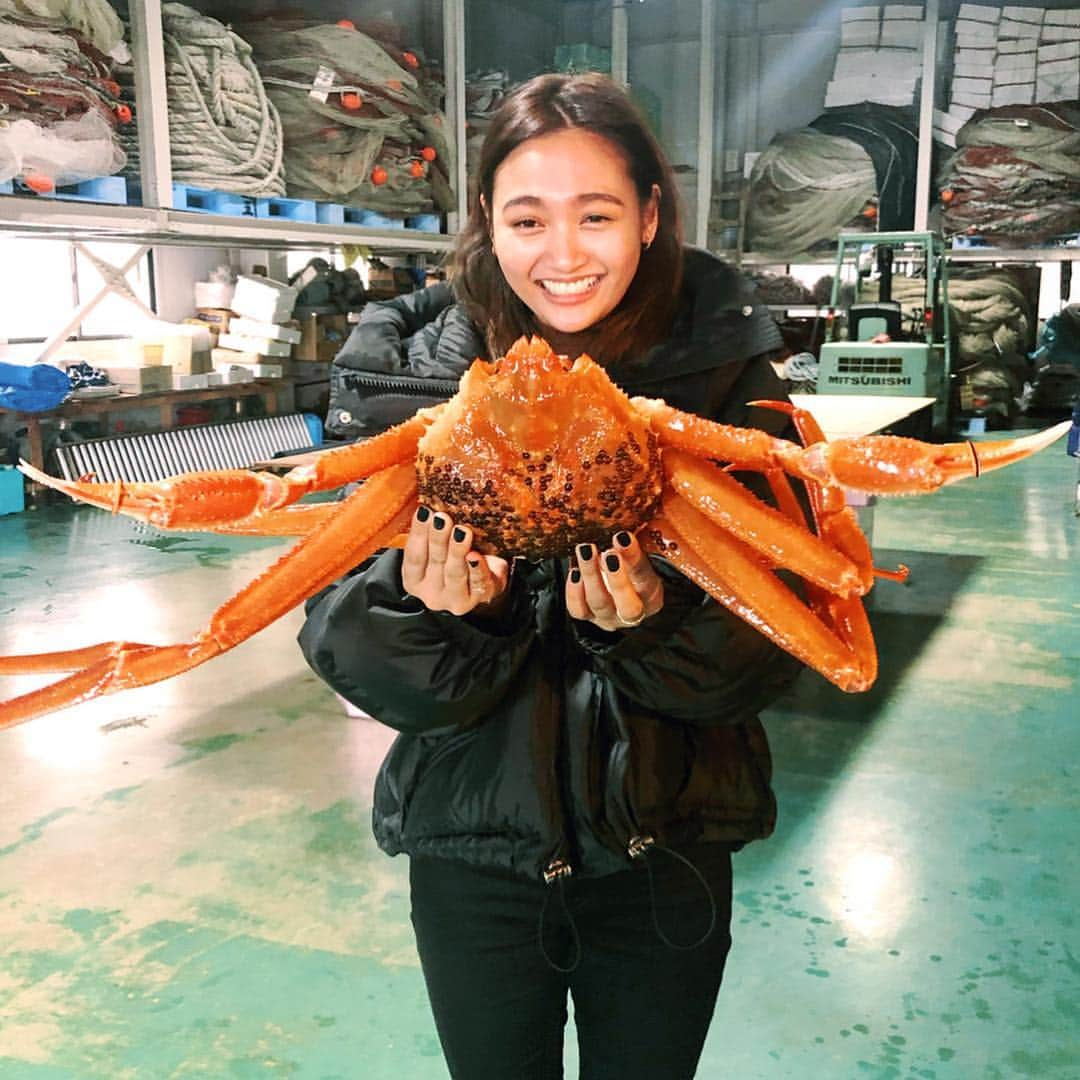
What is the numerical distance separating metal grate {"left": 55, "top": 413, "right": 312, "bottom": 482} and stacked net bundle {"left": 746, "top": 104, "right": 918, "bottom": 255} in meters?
5.42

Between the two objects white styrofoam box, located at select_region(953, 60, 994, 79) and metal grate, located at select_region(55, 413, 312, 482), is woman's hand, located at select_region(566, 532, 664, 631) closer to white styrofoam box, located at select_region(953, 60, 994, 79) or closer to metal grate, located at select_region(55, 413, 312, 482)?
metal grate, located at select_region(55, 413, 312, 482)

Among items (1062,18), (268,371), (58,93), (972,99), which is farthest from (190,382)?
(1062,18)

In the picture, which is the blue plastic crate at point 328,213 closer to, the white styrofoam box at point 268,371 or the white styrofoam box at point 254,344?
the white styrofoam box at point 254,344

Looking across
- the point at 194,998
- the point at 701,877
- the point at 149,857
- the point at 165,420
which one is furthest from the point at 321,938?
the point at 165,420

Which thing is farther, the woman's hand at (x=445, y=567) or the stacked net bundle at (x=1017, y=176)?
the stacked net bundle at (x=1017, y=176)

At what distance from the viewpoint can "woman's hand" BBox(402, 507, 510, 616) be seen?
3.79 feet

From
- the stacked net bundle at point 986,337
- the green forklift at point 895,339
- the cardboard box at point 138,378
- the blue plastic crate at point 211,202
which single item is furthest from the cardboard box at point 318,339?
the stacked net bundle at point 986,337

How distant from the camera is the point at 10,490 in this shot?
6.51 metres

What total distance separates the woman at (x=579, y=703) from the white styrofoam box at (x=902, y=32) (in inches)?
432

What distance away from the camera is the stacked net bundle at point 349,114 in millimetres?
7102

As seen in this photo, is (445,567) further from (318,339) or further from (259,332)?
(318,339)

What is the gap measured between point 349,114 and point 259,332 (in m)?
1.68

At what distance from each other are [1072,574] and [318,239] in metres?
5.13

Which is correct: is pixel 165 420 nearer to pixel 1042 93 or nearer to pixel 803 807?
pixel 803 807
